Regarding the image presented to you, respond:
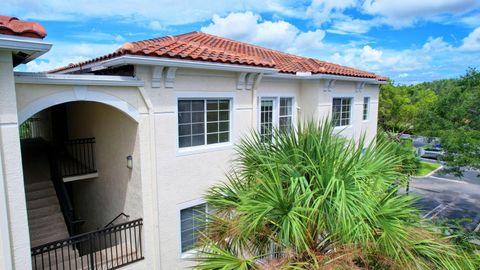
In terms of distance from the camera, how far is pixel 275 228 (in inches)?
207

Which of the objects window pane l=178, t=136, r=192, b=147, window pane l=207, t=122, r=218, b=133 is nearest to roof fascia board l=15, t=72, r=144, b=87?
window pane l=178, t=136, r=192, b=147

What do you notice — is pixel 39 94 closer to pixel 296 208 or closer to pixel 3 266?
pixel 3 266

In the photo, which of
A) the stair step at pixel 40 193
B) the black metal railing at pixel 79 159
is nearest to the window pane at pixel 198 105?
the black metal railing at pixel 79 159

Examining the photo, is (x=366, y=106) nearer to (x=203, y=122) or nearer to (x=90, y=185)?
(x=203, y=122)

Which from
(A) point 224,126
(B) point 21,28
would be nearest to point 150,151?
(A) point 224,126

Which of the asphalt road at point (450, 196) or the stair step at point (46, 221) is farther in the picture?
the asphalt road at point (450, 196)

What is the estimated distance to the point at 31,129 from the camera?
1664 centimetres

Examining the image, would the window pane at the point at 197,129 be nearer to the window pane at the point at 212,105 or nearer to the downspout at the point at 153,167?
the window pane at the point at 212,105

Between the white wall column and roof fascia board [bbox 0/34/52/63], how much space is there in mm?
804

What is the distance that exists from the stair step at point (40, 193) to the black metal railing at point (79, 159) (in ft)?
2.60

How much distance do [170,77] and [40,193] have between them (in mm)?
6491

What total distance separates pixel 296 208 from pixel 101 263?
581cm

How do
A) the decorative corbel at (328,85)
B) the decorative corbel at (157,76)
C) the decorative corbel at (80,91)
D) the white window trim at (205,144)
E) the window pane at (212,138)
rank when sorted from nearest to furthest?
1. the decorative corbel at (80,91)
2. the decorative corbel at (157,76)
3. the white window trim at (205,144)
4. the window pane at (212,138)
5. the decorative corbel at (328,85)

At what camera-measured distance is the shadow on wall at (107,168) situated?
27.1 feet
